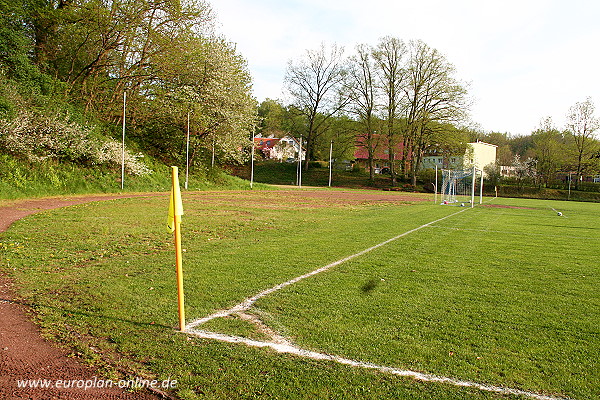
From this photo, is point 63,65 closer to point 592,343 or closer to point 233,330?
point 233,330

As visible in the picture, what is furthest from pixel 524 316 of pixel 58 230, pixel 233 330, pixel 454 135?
pixel 454 135

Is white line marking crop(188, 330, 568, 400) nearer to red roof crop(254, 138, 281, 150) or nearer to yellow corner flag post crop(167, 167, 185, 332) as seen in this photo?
yellow corner flag post crop(167, 167, 185, 332)

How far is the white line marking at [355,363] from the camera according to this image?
3369 millimetres

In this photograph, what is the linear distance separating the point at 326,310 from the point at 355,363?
4.82 ft

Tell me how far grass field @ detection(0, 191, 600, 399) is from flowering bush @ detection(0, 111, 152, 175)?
42.8 feet

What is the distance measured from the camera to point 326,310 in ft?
17.2

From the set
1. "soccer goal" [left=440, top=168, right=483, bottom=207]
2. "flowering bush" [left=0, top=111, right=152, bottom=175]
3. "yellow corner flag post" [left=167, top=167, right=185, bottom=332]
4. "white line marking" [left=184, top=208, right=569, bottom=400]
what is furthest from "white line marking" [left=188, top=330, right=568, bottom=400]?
"soccer goal" [left=440, top=168, right=483, bottom=207]

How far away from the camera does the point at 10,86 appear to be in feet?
72.8

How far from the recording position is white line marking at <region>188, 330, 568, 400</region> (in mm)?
3369

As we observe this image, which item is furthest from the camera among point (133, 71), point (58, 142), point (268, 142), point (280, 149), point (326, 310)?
point (268, 142)

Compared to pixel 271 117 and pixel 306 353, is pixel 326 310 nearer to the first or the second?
pixel 306 353

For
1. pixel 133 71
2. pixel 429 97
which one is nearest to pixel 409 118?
pixel 429 97

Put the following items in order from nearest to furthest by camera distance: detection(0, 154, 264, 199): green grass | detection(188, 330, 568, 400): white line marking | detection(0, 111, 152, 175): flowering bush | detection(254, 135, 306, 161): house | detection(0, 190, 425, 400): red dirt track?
detection(0, 190, 425, 400): red dirt track < detection(188, 330, 568, 400): white line marking < detection(0, 154, 264, 199): green grass < detection(0, 111, 152, 175): flowering bush < detection(254, 135, 306, 161): house

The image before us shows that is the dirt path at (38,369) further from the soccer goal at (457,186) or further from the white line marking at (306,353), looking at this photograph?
the soccer goal at (457,186)
